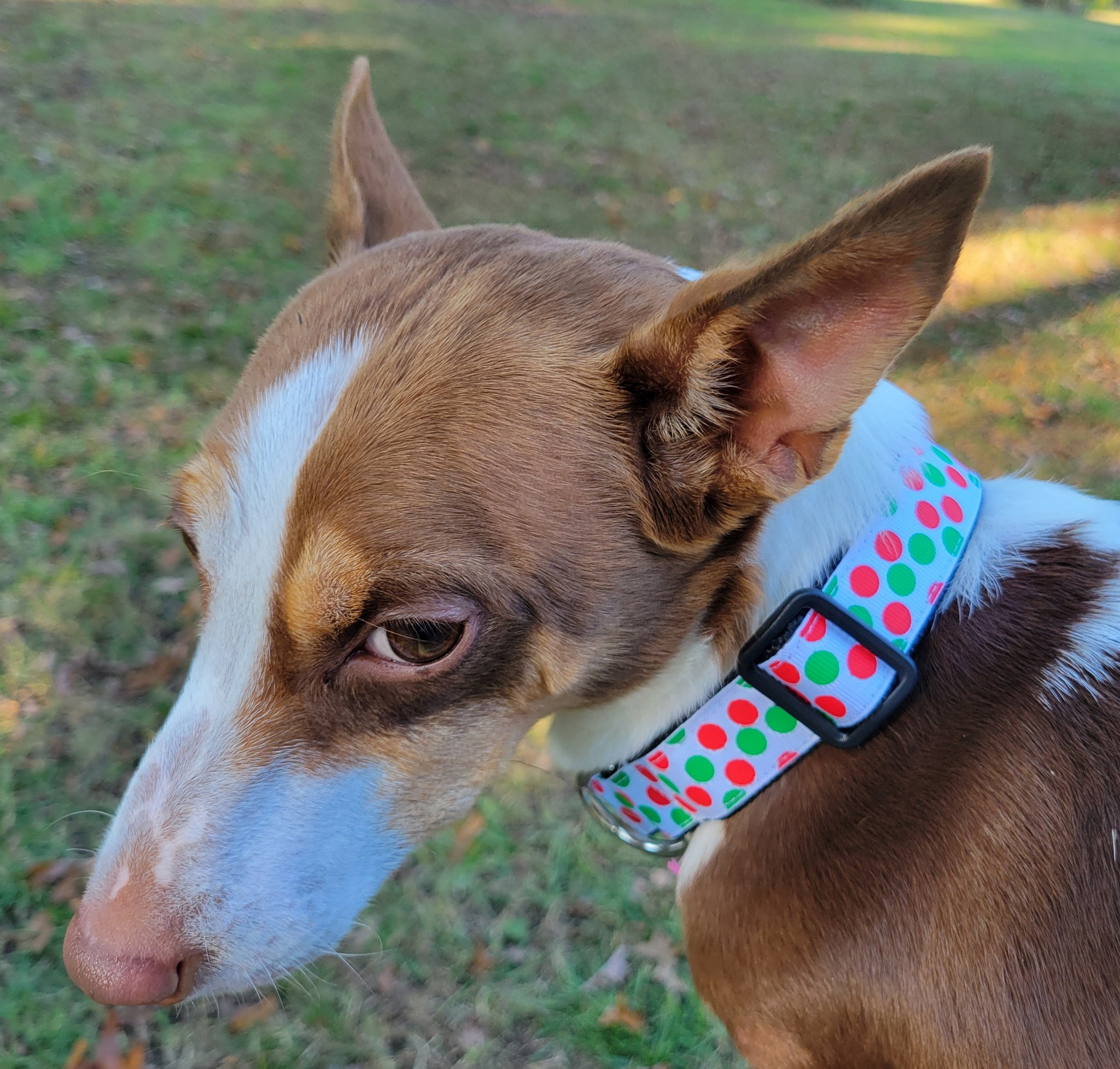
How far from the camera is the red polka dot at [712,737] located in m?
2.03

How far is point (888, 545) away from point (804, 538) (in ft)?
0.61

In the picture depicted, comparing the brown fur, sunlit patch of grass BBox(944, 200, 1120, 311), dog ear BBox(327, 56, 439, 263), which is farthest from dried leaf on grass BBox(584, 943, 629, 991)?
→ sunlit patch of grass BBox(944, 200, 1120, 311)

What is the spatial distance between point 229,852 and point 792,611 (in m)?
1.33

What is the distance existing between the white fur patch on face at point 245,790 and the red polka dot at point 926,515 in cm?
134

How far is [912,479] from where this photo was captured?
2.02 m

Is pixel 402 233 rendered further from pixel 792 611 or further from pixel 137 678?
pixel 137 678

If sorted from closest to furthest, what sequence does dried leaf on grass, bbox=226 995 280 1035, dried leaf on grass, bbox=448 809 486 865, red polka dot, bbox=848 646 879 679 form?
red polka dot, bbox=848 646 879 679
dried leaf on grass, bbox=226 995 280 1035
dried leaf on grass, bbox=448 809 486 865

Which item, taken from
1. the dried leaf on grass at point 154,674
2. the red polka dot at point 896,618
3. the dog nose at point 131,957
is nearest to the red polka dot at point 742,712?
the red polka dot at point 896,618

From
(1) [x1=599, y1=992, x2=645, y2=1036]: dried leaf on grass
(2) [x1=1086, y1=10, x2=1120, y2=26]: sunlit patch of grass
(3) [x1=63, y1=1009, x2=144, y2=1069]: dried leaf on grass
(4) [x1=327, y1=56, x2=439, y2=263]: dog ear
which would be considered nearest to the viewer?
(4) [x1=327, y1=56, x2=439, y2=263]: dog ear

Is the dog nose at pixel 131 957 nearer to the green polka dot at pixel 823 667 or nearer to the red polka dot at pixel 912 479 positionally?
the green polka dot at pixel 823 667

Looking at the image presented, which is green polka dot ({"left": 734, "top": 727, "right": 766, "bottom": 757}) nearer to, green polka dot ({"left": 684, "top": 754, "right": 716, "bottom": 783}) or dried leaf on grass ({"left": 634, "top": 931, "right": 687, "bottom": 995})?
green polka dot ({"left": 684, "top": 754, "right": 716, "bottom": 783})

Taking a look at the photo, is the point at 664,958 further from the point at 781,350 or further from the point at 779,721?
the point at 781,350

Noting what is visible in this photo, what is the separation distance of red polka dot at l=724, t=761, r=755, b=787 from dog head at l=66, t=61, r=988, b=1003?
0.23 meters

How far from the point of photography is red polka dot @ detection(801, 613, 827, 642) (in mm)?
1844
